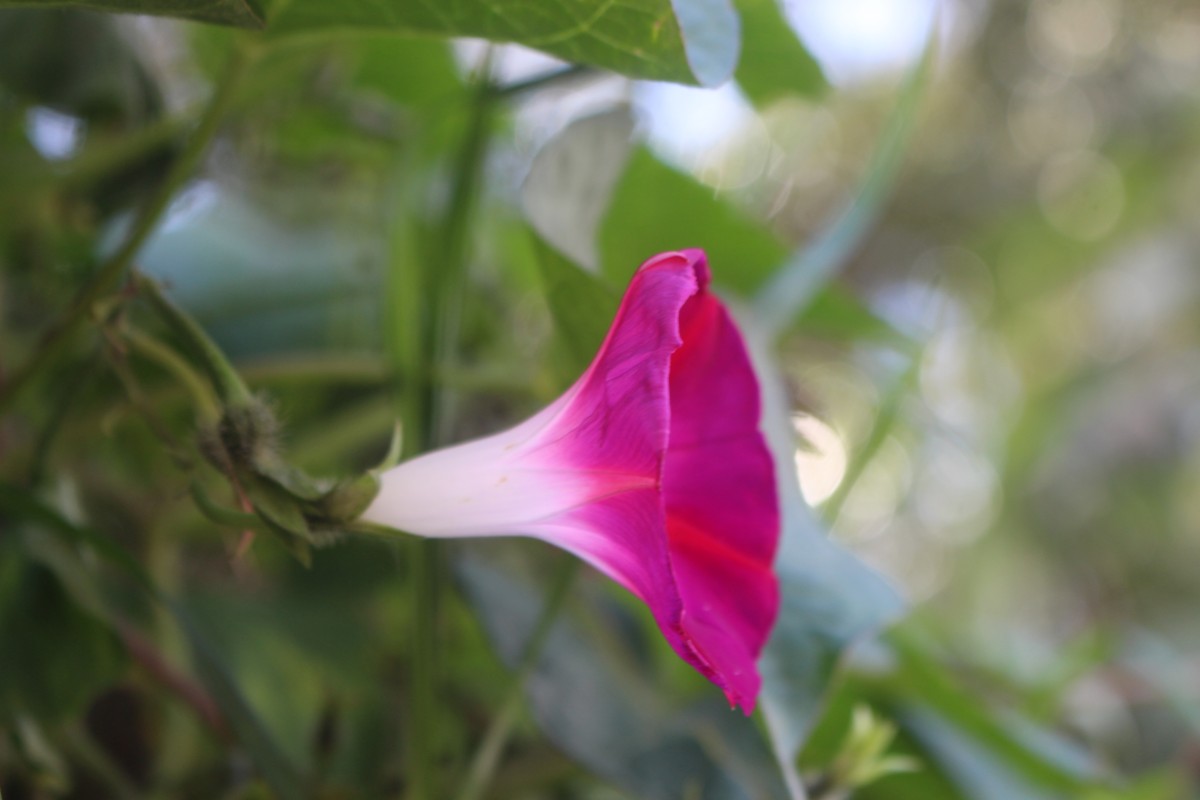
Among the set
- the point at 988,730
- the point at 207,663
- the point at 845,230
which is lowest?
the point at 988,730

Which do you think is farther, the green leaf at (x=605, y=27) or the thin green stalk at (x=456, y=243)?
the thin green stalk at (x=456, y=243)

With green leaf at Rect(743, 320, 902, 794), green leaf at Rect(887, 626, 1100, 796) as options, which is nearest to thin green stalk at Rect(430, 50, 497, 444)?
green leaf at Rect(743, 320, 902, 794)

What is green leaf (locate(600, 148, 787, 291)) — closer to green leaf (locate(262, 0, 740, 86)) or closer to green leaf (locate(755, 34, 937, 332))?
green leaf (locate(755, 34, 937, 332))

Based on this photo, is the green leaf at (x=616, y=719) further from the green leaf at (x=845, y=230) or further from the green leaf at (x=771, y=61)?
the green leaf at (x=771, y=61)

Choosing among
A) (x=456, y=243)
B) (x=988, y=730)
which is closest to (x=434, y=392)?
(x=456, y=243)

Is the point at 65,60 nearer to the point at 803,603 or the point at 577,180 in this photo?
the point at 577,180

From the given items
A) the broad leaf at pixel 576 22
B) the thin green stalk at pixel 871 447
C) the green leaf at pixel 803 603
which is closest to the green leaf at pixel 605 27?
the broad leaf at pixel 576 22
